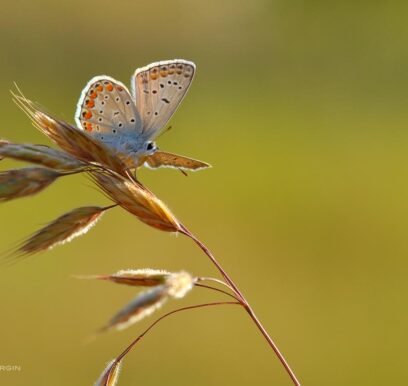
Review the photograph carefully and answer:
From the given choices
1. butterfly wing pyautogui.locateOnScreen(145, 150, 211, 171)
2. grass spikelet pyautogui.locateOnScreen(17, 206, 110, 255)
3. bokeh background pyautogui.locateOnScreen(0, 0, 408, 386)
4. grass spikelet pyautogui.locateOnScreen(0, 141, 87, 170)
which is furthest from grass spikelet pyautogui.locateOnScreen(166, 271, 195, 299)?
bokeh background pyautogui.locateOnScreen(0, 0, 408, 386)

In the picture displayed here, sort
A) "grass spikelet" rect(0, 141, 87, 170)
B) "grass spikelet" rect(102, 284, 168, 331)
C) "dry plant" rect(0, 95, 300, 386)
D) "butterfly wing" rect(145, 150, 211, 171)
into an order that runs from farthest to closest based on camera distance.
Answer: "butterfly wing" rect(145, 150, 211, 171), "grass spikelet" rect(0, 141, 87, 170), "dry plant" rect(0, 95, 300, 386), "grass spikelet" rect(102, 284, 168, 331)

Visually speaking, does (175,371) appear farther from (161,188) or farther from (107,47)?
(107,47)

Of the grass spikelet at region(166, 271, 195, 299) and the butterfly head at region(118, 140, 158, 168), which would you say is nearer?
the grass spikelet at region(166, 271, 195, 299)

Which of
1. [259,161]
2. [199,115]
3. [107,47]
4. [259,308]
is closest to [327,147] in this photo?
[259,161]

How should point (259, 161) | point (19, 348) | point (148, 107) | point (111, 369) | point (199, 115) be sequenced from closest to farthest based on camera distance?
point (111, 369) → point (148, 107) → point (19, 348) → point (259, 161) → point (199, 115)

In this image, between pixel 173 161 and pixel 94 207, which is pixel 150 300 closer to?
pixel 94 207

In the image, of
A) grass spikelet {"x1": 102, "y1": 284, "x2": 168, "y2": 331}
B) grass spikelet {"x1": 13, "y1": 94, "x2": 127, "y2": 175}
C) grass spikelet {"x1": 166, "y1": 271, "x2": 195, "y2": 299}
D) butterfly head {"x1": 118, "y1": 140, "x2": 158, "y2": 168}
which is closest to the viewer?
grass spikelet {"x1": 102, "y1": 284, "x2": 168, "y2": 331}

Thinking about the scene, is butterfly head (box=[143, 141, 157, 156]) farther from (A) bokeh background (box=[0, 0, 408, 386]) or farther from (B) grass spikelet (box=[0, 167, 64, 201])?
(A) bokeh background (box=[0, 0, 408, 386])

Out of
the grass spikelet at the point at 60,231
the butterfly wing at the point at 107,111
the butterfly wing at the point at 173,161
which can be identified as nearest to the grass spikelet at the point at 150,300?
the grass spikelet at the point at 60,231
